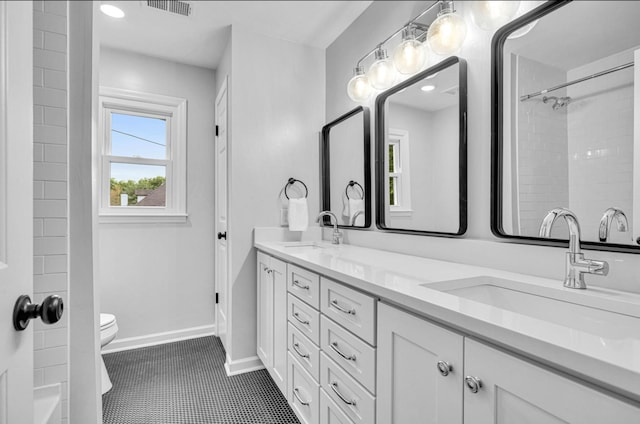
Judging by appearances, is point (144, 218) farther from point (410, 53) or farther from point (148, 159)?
point (410, 53)

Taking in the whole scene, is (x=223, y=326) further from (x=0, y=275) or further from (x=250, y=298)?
(x=0, y=275)

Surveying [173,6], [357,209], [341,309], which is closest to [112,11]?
[173,6]

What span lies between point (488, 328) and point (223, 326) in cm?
233

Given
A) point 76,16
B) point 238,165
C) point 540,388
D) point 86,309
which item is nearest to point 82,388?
point 86,309

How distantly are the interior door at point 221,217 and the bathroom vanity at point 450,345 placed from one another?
39.0 inches

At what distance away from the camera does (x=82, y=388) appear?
110 cm

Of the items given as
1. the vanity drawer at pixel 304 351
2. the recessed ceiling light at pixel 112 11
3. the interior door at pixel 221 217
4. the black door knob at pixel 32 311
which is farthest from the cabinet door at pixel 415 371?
the recessed ceiling light at pixel 112 11

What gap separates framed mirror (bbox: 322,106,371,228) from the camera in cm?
207

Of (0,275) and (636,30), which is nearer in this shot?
(0,275)

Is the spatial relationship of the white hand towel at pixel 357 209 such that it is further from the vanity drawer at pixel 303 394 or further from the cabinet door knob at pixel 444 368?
the cabinet door knob at pixel 444 368

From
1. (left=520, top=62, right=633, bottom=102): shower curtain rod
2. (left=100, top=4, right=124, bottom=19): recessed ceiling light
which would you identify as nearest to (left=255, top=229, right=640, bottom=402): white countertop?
(left=520, top=62, right=633, bottom=102): shower curtain rod

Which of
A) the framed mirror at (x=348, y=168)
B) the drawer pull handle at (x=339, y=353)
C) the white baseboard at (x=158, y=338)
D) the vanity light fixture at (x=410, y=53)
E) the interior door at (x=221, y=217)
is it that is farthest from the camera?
the white baseboard at (x=158, y=338)

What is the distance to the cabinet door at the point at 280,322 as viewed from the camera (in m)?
1.74

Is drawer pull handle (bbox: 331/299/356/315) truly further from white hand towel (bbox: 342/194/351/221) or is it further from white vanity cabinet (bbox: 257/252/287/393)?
white hand towel (bbox: 342/194/351/221)
